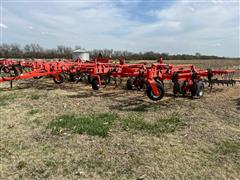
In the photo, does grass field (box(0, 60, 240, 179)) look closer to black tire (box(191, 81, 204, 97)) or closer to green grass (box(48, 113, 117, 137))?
green grass (box(48, 113, 117, 137))

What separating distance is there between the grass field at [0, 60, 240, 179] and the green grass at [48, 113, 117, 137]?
0.07 feet

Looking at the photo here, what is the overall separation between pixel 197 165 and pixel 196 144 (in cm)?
86

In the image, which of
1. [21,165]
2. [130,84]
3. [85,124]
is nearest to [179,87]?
[130,84]

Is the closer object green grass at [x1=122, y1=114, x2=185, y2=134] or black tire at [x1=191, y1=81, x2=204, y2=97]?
green grass at [x1=122, y1=114, x2=185, y2=134]

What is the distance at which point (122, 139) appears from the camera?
506 cm

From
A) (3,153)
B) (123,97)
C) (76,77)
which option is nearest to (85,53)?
(76,77)

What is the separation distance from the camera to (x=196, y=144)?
4738 mm

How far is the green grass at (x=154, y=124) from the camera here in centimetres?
558

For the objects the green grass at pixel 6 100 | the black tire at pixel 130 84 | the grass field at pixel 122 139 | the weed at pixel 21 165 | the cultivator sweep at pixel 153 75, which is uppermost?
the cultivator sweep at pixel 153 75

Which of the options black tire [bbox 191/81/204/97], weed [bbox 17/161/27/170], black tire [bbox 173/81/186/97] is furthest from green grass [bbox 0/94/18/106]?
black tire [bbox 191/81/204/97]

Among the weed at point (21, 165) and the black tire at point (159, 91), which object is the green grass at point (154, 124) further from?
the weed at point (21, 165)

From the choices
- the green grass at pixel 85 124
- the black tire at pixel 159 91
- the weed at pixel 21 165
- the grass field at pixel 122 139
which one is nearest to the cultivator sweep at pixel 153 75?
the black tire at pixel 159 91

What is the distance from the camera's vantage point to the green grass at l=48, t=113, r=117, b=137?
18.1 feet

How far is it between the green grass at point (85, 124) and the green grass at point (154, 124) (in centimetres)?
41
